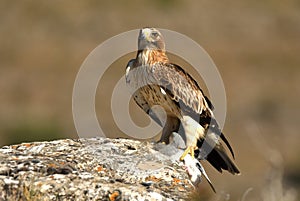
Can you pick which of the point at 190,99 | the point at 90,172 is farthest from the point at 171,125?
the point at 90,172

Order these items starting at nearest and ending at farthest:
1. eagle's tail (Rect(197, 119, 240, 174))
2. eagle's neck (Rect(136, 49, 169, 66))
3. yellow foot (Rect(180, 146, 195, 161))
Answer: yellow foot (Rect(180, 146, 195, 161))
eagle's tail (Rect(197, 119, 240, 174))
eagle's neck (Rect(136, 49, 169, 66))

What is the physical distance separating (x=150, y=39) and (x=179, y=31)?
26.9 metres

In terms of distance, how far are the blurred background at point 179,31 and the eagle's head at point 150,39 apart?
12.4 metres

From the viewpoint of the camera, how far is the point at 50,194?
6840 millimetres

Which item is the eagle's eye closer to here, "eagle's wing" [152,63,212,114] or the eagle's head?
the eagle's head

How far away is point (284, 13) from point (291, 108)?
13.0 meters

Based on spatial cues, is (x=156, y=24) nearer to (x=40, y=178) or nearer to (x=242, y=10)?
(x=242, y=10)

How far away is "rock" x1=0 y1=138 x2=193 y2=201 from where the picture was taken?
22.5 feet

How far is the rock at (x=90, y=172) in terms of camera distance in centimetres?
687

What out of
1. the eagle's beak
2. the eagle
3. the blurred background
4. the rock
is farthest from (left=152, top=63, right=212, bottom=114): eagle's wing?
the blurred background

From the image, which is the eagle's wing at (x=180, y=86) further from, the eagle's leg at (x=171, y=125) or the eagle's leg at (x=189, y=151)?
the eagle's leg at (x=189, y=151)

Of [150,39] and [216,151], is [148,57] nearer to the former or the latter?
[150,39]

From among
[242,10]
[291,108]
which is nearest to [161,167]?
[291,108]

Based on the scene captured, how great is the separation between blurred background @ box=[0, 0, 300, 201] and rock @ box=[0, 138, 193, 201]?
47.4ft
